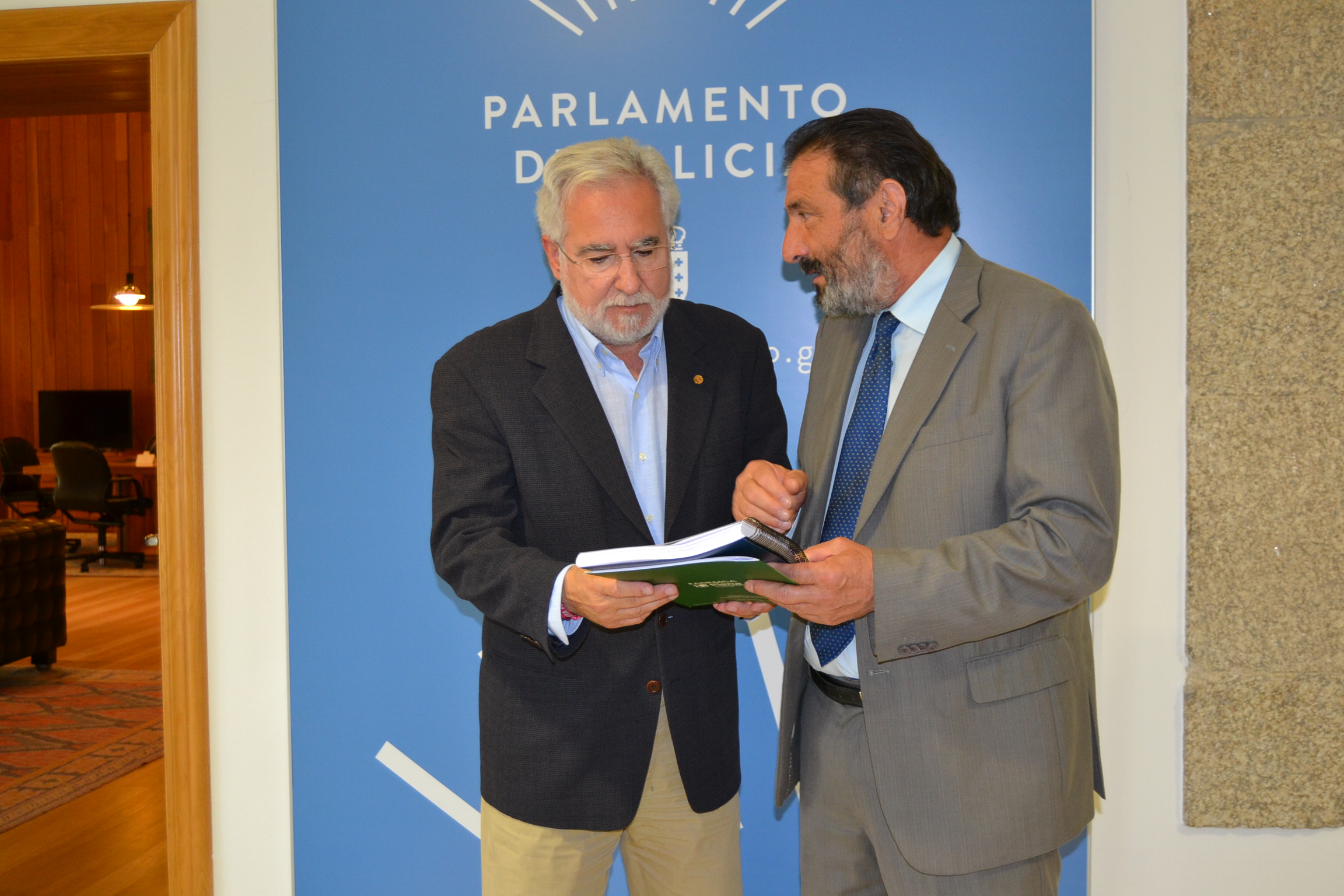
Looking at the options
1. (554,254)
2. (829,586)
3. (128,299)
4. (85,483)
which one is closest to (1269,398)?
(829,586)

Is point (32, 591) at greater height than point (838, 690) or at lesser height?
lesser

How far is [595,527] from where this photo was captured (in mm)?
1804

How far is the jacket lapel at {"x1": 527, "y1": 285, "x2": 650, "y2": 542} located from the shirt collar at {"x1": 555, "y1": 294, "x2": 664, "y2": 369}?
0.16 feet

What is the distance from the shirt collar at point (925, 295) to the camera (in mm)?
1737

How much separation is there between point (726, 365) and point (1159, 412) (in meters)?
1.27

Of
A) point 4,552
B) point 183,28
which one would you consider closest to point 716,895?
point 183,28

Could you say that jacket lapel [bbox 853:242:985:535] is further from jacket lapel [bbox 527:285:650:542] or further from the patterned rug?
the patterned rug

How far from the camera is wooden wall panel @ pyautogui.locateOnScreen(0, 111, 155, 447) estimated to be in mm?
11523

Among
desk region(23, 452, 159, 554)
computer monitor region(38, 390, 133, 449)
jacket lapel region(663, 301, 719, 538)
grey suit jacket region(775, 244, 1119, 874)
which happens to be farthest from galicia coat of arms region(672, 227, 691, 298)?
computer monitor region(38, 390, 133, 449)

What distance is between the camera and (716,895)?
73.6 inches

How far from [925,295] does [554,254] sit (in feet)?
2.47

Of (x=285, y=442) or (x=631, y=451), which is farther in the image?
(x=285, y=442)

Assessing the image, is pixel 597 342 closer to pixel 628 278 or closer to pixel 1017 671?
pixel 628 278

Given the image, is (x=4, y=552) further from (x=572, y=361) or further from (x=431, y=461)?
(x=572, y=361)
